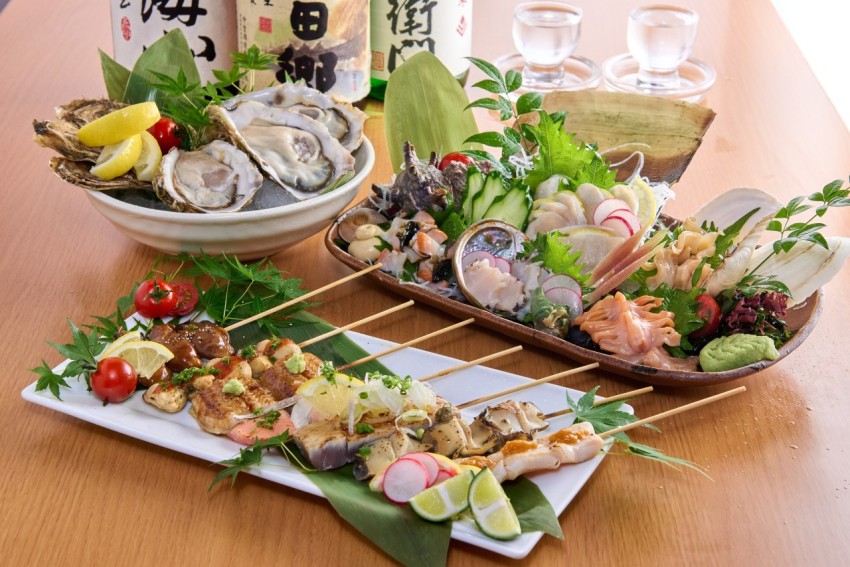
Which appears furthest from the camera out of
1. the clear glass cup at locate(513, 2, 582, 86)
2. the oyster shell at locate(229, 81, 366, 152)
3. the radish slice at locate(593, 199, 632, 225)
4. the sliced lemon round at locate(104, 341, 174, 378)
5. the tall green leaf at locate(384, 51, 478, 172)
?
the clear glass cup at locate(513, 2, 582, 86)

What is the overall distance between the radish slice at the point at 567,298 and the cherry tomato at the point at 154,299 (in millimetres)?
760

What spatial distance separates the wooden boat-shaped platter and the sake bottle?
2.79ft

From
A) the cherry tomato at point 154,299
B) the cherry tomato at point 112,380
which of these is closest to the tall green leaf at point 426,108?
the cherry tomato at point 154,299

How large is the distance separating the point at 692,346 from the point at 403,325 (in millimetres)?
599

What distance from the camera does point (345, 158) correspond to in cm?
223

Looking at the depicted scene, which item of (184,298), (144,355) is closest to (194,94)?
(184,298)

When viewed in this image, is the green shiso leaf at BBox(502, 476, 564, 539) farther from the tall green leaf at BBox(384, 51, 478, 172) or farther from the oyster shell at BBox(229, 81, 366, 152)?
the tall green leaf at BBox(384, 51, 478, 172)

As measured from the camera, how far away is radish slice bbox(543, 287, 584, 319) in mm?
Answer: 1951

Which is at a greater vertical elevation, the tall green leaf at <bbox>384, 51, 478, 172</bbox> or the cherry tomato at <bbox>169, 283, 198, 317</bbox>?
the tall green leaf at <bbox>384, 51, 478, 172</bbox>

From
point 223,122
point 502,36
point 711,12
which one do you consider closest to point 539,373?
point 223,122

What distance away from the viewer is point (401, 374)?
1.83 metres

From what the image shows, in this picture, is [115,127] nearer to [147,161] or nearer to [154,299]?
[147,161]

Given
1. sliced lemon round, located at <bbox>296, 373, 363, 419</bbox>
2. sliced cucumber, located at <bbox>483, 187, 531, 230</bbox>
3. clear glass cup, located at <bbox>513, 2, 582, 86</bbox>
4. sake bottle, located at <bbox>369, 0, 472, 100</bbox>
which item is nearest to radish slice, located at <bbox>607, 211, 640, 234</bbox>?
sliced cucumber, located at <bbox>483, 187, 531, 230</bbox>

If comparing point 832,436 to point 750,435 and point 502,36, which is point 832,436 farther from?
point 502,36
